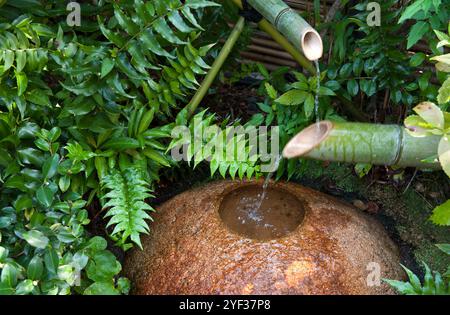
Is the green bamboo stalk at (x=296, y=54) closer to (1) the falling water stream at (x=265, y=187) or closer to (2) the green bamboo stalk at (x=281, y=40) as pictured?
(2) the green bamboo stalk at (x=281, y=40)

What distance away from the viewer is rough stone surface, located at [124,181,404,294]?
2527mm

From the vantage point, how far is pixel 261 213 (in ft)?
9.06

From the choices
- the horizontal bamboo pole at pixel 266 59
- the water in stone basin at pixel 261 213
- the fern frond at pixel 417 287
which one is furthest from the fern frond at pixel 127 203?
the horizontal bamboo pole at pixel 266 59

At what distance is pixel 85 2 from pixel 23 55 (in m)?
0.96

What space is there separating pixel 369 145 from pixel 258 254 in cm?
81

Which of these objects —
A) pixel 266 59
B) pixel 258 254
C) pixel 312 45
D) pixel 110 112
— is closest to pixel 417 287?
pixel 258 254

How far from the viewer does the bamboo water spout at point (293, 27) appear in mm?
2191

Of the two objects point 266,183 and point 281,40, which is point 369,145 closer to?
point 266,183

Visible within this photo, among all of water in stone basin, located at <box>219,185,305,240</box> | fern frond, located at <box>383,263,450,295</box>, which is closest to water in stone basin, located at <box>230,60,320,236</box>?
water in stone basin, located at <box>219,185,305,240</box>

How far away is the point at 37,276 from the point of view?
2.35 metres

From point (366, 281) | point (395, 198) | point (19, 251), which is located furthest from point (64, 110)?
point (395, 198)

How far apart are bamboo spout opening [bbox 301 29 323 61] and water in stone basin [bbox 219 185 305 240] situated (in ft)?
2.86

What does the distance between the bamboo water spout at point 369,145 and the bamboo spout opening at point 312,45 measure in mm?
324

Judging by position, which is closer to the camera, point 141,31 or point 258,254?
point 258,254
